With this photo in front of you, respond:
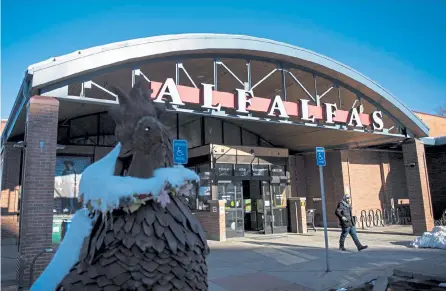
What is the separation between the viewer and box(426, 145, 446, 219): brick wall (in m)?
18.8

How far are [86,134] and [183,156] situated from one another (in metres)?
9.04

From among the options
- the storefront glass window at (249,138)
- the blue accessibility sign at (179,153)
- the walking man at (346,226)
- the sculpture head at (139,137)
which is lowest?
the walking man at (346,226)

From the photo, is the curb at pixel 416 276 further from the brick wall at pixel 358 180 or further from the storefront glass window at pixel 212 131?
the brick wall at pixel 358 180

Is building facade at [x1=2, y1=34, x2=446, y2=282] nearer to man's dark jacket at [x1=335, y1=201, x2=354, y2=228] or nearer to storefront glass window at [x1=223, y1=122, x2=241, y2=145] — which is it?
storefront glass window at [x1=223, y1=122, x2=241, y2=145]

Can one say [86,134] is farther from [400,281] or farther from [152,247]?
[152,247]

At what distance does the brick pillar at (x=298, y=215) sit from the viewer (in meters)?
15.6

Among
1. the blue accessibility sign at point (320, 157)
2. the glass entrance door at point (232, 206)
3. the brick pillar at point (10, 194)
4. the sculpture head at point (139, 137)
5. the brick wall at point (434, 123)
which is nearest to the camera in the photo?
the sculpture head at point (139, 137)

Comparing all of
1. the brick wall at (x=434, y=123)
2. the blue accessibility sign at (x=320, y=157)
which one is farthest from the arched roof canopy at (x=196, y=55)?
the brick wall at (x=434, y=123)

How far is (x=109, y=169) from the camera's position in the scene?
2158mm

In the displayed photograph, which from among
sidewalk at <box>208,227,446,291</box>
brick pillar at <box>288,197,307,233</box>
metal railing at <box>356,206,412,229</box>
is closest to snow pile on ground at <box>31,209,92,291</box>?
sidewalk at <box>208,227,446,291</box>

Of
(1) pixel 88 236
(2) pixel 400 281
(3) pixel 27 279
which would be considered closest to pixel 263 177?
(2) pixel 400 281

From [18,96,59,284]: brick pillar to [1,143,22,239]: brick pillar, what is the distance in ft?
28.7

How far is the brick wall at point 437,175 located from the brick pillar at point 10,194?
68.4 feet

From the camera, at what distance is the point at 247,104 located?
9.38 m
